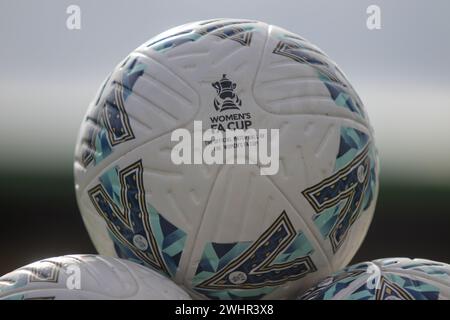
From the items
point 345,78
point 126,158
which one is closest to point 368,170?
point 345,78

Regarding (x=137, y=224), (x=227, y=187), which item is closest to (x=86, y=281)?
(x=137, y=224)

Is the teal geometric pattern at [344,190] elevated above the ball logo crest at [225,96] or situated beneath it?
situated beneath

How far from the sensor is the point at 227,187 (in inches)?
90.9

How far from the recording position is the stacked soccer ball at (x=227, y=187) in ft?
7.55

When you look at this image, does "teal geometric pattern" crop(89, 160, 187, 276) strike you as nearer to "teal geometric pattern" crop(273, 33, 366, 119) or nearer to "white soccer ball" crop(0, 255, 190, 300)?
"white soccer ball" crop(0, 255, 190, 300)

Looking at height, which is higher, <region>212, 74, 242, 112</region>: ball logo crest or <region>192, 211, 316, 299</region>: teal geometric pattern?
<region>212, 74, 242, 112</region>: ball logo crest

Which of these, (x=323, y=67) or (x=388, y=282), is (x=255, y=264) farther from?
(x=323, y=67)

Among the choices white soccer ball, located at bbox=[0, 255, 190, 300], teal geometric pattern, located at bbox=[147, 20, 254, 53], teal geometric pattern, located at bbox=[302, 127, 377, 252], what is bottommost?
white soccer ball, located at bbox=[0, 255, 190, 300]

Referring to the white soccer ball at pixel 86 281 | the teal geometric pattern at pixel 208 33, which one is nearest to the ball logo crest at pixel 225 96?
the teal geometric pattern at pixel 208 33

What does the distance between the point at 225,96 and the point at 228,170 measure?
22cm

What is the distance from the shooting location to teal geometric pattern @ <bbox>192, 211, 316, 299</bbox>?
2338 mm

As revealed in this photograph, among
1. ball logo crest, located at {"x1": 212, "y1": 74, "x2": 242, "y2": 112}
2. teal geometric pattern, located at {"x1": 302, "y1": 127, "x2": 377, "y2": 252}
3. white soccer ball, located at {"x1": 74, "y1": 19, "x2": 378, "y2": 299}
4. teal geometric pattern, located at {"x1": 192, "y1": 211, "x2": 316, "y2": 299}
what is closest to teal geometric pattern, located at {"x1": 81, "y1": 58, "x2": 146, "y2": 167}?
white soccer ball, located at {"x1": 74, "y1": 19, "x2": 378, "y2": 299}

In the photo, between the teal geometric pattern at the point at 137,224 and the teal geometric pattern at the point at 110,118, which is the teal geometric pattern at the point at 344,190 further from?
the teal geometric pattern at the point at 110,118
